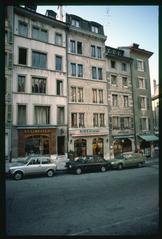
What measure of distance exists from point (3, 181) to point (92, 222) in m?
5.08

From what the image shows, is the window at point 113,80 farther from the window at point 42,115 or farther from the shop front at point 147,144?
the window at point 42,115

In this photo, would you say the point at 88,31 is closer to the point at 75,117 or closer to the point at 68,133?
the point at 75,117

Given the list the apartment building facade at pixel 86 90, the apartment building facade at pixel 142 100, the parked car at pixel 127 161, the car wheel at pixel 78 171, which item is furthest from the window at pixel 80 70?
the car wheel at pixel 78 171

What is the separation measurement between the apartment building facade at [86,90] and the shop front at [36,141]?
2496 millimetres

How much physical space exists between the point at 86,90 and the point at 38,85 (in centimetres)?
697

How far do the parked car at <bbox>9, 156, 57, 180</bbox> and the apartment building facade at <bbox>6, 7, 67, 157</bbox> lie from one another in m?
6.08

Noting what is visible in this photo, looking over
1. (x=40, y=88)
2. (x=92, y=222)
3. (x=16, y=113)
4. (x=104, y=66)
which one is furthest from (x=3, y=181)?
(x=104, y=66)

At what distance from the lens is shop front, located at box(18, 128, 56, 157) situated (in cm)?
2092

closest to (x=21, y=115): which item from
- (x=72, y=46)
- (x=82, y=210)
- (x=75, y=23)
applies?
(x=72, y=46)

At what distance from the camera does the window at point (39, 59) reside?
2302 centimetres

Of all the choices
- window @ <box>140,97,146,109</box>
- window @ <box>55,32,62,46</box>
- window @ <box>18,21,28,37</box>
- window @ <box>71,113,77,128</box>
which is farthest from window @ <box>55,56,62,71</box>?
window @ <box>140,97,146,109</box>

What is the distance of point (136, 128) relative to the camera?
30.1 meters

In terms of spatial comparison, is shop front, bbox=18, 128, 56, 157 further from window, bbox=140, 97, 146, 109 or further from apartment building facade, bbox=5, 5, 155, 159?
window, bbox=140, 97, 146, 109

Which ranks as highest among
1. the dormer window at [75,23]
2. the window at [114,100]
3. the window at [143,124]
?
the dormer window at [75,23]
